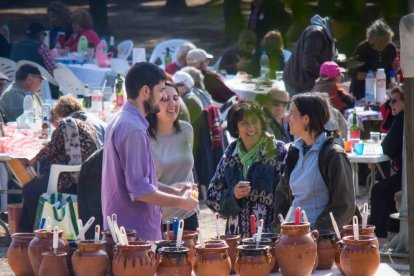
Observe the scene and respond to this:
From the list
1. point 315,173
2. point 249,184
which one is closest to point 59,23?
point 249,184

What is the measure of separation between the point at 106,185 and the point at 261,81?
2.90 m

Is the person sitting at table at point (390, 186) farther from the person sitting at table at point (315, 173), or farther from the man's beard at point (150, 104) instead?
the man's beard at point (150, 104)

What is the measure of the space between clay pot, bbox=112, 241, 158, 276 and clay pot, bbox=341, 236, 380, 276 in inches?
29.2

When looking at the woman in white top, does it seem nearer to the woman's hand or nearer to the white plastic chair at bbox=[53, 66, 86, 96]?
the woman's hand

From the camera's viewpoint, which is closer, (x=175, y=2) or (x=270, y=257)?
(x=175, y=2)

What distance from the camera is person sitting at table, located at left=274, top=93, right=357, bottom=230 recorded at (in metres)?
4.83

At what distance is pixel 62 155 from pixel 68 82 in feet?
15.2

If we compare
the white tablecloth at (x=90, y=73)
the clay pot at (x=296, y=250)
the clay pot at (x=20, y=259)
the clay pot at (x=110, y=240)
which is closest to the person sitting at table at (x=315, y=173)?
the clay pot at (x=296, y=250)

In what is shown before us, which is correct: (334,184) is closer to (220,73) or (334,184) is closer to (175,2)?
(175,2)

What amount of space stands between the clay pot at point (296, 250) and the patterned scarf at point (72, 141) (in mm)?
3826

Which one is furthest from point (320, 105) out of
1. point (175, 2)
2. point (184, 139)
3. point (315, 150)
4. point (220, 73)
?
point (220, 73)

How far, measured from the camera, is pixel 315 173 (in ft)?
16.2

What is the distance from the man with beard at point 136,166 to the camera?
4375 mm

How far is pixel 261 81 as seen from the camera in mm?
1707
